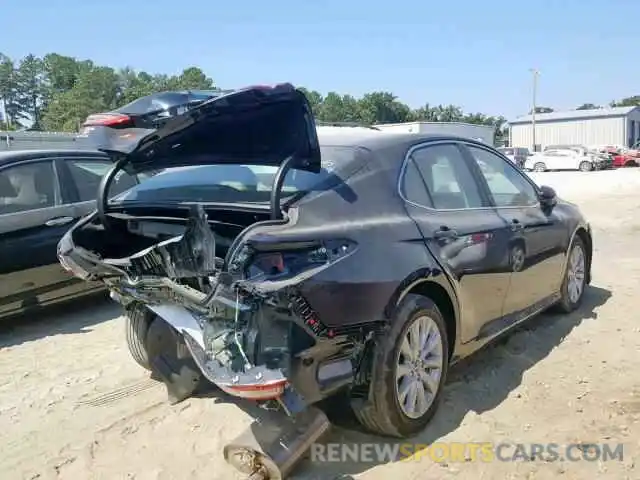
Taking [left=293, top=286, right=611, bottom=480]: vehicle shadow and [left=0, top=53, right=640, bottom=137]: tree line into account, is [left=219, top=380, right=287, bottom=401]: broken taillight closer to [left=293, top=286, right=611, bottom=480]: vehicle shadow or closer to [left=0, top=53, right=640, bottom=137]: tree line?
[left=293, top=286, right=611, bottom=480]: vehicle shadow

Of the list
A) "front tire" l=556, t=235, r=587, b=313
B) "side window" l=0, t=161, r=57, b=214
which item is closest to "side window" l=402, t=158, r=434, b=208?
"front tire" l=556, t=235, r=587, b=313

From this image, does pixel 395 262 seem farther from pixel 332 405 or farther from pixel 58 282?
pixel 58 282

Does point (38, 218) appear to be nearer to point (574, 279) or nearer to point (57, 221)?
point (57, 221)

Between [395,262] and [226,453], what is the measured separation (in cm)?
131

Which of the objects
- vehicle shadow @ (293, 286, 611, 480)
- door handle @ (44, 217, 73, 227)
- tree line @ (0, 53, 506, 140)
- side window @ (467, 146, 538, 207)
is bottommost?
vehicle shadow @ (293, 286, 611, 480)

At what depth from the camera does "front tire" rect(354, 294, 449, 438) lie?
3.19m

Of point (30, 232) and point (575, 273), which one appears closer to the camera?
point (30, 232)

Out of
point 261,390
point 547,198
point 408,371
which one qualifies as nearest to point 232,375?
point 261,390

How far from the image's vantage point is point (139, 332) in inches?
164

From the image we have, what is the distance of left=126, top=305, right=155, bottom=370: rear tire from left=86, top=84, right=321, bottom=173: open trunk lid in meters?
1.06

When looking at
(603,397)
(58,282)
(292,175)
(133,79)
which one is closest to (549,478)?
(603,397)

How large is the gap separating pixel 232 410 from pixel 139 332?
33.6 inches

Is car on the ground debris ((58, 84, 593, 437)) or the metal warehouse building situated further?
the metal warehouse building

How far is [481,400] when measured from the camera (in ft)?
13.0
